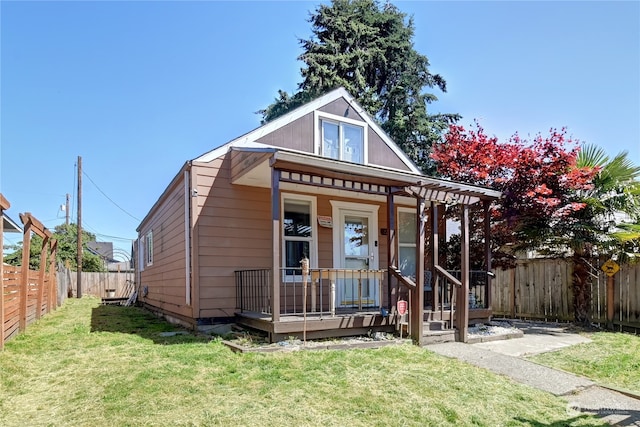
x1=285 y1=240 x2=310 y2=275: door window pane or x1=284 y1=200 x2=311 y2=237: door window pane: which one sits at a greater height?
x1=284 y1=200 x2=311 y2=237: door window pane

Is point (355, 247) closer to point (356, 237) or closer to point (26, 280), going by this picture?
→ point (356, 237)

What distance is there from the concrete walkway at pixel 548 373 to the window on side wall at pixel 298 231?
3071mm

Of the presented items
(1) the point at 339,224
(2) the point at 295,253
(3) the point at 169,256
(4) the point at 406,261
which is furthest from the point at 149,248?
(4) the point at 406,261

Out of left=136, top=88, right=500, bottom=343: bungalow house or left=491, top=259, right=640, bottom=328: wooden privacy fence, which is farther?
left=491, top=259, right=640, bottom=328: wooden privacy fence

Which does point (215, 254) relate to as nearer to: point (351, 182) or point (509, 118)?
point (351, 182)

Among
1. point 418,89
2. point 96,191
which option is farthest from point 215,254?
point 96,191

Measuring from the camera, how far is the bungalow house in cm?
645

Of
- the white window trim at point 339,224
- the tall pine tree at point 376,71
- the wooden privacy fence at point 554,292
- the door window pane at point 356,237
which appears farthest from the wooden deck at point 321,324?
the tall pine tree at point 376,71

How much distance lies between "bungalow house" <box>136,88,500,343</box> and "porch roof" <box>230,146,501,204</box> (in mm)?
20

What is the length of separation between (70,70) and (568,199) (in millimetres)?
17117

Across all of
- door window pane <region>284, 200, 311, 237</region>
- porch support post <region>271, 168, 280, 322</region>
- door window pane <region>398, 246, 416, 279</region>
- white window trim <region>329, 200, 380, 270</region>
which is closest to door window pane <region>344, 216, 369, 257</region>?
white window trim <region>329, 200, 380, 270</region>

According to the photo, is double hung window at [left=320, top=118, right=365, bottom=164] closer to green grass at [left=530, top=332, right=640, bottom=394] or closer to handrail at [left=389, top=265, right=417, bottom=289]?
handrail at [left=389, top=265, right=417, bottom=289]

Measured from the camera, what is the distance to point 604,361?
582cm

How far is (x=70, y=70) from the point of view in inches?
623
